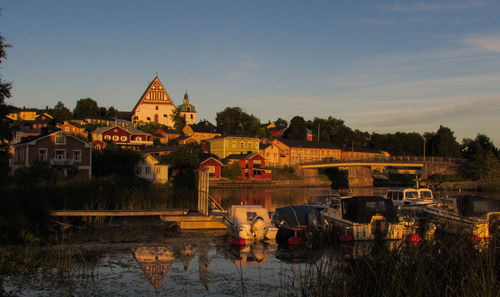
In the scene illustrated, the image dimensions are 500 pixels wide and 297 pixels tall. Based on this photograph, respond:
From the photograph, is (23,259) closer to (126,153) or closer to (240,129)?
(126,153)

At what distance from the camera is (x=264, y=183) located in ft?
283

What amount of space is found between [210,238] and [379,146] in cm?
13745

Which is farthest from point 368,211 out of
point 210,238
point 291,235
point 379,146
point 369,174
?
point 379,146

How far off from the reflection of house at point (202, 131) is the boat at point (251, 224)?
98.9 meters

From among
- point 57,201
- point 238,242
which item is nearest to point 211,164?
point 57,201

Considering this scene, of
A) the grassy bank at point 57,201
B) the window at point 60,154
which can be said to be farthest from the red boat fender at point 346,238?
the window at point 60,154

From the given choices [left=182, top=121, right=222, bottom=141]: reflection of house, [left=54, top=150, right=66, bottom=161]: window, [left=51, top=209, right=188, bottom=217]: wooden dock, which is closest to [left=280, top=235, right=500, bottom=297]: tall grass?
[left=51, top=209, right=188, bottom=217]: wooden dock

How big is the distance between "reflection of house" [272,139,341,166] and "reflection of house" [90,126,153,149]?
32.2 meters

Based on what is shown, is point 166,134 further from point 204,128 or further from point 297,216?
point 297,216

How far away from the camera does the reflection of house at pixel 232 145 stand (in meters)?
102

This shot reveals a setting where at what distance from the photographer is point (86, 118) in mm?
125812

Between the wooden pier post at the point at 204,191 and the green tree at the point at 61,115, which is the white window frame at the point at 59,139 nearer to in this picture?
the wooden pier post at the point at 204,191

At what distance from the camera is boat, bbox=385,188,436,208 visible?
3531 centimetres

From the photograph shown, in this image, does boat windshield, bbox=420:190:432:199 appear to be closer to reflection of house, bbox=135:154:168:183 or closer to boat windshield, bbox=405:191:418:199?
boat windshield, bbox=405:191:418:199
